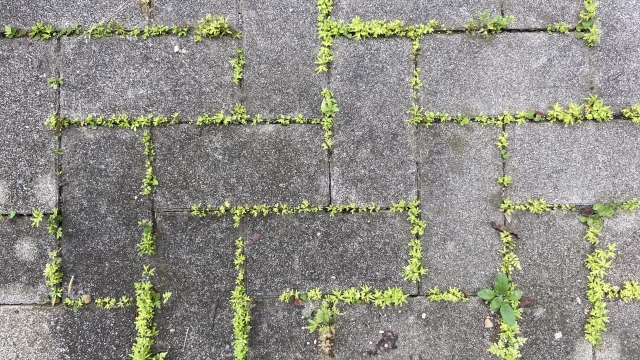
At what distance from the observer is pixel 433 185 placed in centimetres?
272

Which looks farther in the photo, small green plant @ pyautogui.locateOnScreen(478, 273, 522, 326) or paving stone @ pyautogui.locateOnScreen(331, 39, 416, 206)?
paving stone @ pyautogui.locateOnScreen(331, 39, 416, 206)

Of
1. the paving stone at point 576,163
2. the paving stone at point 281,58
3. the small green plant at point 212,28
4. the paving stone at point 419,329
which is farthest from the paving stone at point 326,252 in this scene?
the small green plant at point 212,28

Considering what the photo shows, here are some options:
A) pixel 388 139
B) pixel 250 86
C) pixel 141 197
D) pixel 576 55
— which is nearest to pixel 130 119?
pixel 141 197

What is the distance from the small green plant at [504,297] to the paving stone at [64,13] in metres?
2.68

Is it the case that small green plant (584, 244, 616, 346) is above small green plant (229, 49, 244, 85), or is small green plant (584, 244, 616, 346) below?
below

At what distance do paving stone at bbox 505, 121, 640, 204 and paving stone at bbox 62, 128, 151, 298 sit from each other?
2.29 m

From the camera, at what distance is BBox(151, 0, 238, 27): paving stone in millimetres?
2783

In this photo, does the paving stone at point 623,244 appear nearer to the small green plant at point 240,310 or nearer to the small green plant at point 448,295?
the small green plant at point 448,295

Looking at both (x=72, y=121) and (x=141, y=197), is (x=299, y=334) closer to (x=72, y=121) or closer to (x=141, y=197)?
(x=141, y=197)

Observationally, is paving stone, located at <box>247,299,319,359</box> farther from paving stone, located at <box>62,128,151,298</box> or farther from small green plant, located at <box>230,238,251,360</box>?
paving stone, located at <box>62,128,151,298</box>

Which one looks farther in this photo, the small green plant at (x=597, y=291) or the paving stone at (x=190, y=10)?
the paving stone at (x=190, y=10)

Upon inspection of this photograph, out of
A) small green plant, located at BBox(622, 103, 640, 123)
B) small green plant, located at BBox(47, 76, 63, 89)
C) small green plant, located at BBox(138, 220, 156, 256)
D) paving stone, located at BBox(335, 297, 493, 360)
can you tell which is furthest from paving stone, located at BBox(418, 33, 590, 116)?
small green plant, located at BBox(47, 76, 63, 89)

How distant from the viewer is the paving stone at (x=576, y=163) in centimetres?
271

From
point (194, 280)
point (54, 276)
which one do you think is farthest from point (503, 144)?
point (54, 276)
